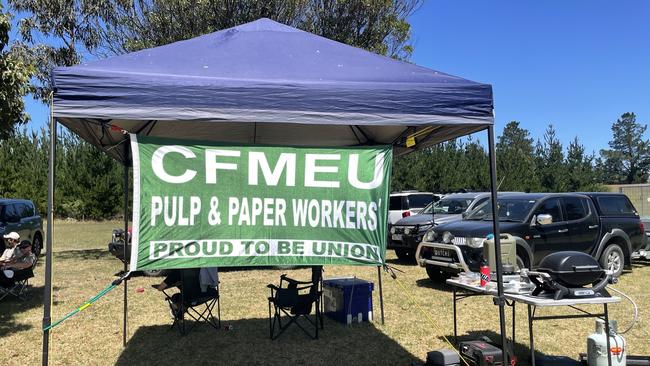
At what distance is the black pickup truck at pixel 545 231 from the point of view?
7812mm

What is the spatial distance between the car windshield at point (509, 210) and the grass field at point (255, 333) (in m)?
1.53

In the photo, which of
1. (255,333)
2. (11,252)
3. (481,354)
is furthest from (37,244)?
(481,354)

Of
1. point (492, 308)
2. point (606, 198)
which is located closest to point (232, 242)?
point (492, 308)

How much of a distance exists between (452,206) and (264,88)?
8913 mm

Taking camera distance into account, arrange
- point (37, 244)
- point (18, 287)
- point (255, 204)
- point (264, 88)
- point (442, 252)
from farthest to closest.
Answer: point (37, 244)
point (18, 287)
point (442, 252)
point (255, 204)
point (264, 88)

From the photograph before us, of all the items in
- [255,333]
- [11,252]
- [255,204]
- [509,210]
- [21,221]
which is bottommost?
[255,333]

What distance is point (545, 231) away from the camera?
27.5ft

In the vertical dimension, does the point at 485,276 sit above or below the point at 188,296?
above

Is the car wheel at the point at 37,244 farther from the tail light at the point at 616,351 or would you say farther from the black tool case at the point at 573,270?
the tail light at the point at 616,351

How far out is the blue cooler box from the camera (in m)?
6.08

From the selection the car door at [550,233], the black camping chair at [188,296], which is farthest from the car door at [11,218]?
the car door at [550,233]

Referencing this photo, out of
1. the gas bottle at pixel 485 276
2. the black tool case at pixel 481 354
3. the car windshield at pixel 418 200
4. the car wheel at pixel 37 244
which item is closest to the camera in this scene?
the black tool case at pixel 481 354

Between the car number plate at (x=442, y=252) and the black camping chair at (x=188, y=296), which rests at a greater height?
the car number plate at (x=442, y=252)

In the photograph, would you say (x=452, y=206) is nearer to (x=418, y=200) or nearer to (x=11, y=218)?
(x=418, y=200)
